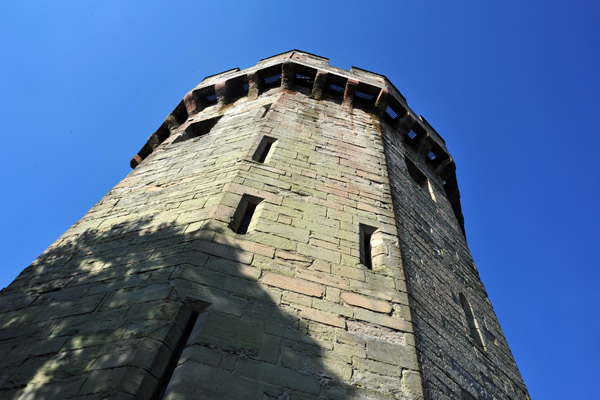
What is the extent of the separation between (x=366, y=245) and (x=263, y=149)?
83.5 inches

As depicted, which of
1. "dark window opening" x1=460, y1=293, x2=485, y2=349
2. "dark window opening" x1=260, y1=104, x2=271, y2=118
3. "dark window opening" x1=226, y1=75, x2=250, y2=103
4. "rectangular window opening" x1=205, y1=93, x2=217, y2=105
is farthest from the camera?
"rectangular window opening" x1=205, y1=93, x2=217, y2=105

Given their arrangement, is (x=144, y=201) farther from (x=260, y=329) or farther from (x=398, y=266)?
(x=398, y=266)

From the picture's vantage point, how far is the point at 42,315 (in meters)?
3.46

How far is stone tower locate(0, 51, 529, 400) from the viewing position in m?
2.77

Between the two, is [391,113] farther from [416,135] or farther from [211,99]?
[211,99]

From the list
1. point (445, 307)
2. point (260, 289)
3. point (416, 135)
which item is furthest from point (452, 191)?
point (260, 289)

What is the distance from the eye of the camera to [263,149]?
5.79 metres

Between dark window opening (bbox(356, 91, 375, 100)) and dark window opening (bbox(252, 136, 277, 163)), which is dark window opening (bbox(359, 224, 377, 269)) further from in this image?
dark window opening (bbox(356, 91, 375, 100))

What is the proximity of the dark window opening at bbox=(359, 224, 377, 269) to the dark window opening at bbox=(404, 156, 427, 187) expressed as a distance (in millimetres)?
3761

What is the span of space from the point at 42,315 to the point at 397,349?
9.97ft

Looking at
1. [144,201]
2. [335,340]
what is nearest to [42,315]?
[144,201]

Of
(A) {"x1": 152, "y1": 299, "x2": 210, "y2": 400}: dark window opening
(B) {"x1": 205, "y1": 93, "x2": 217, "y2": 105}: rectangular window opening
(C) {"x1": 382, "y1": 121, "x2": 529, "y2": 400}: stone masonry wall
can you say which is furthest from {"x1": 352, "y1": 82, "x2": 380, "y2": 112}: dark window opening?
(A) {"x1": 152, "y1": 299, "x2": 210, "y2": 400}: dark window opening

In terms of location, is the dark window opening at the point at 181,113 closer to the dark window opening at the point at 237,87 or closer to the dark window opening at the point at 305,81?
the dark window opening at the point at 237,87

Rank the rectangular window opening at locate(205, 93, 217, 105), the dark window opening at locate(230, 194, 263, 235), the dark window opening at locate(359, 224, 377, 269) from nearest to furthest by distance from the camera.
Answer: the dark window opening at locate(230, 194, 263, 235) < the dark window opening at locate(359, 224, 377, 269) < the rectangular window opening at locate(205, 93, 217, 105)
